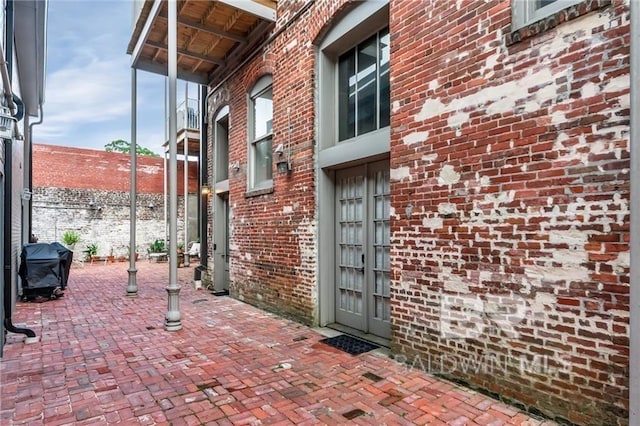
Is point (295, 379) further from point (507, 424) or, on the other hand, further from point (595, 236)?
point (595, 236)

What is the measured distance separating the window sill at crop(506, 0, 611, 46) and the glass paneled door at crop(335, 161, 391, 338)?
5.94 ft

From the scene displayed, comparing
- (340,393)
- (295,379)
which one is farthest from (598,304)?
(295,379)

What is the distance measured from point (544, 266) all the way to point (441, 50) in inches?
78.5

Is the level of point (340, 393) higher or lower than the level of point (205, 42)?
lower

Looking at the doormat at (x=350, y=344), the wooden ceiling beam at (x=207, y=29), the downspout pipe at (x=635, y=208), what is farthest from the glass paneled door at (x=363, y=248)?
the wooden ceiling beam at (x=207, y=29)

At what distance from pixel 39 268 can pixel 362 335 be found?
20.1ft

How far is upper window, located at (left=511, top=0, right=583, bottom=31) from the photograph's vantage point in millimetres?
2617

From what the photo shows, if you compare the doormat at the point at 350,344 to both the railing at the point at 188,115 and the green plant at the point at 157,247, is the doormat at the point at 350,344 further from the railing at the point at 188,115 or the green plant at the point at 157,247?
the green plant at the point at 157,247

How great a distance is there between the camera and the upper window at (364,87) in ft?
14.0

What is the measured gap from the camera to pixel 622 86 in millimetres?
2184

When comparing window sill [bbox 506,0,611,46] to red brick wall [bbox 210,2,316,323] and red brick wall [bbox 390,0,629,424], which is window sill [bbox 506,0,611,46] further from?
red brick wall [bbox 210,2,316,323]

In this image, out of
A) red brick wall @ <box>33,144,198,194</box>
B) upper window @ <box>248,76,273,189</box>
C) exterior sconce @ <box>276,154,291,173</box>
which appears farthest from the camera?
red brick wall @ <box>33,144,198,194</box>

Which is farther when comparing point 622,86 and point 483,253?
point 483,253

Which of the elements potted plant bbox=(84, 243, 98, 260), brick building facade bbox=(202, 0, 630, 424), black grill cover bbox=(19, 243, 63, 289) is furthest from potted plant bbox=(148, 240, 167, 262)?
brick building facade bbox=(202, 0, 630, 424)
